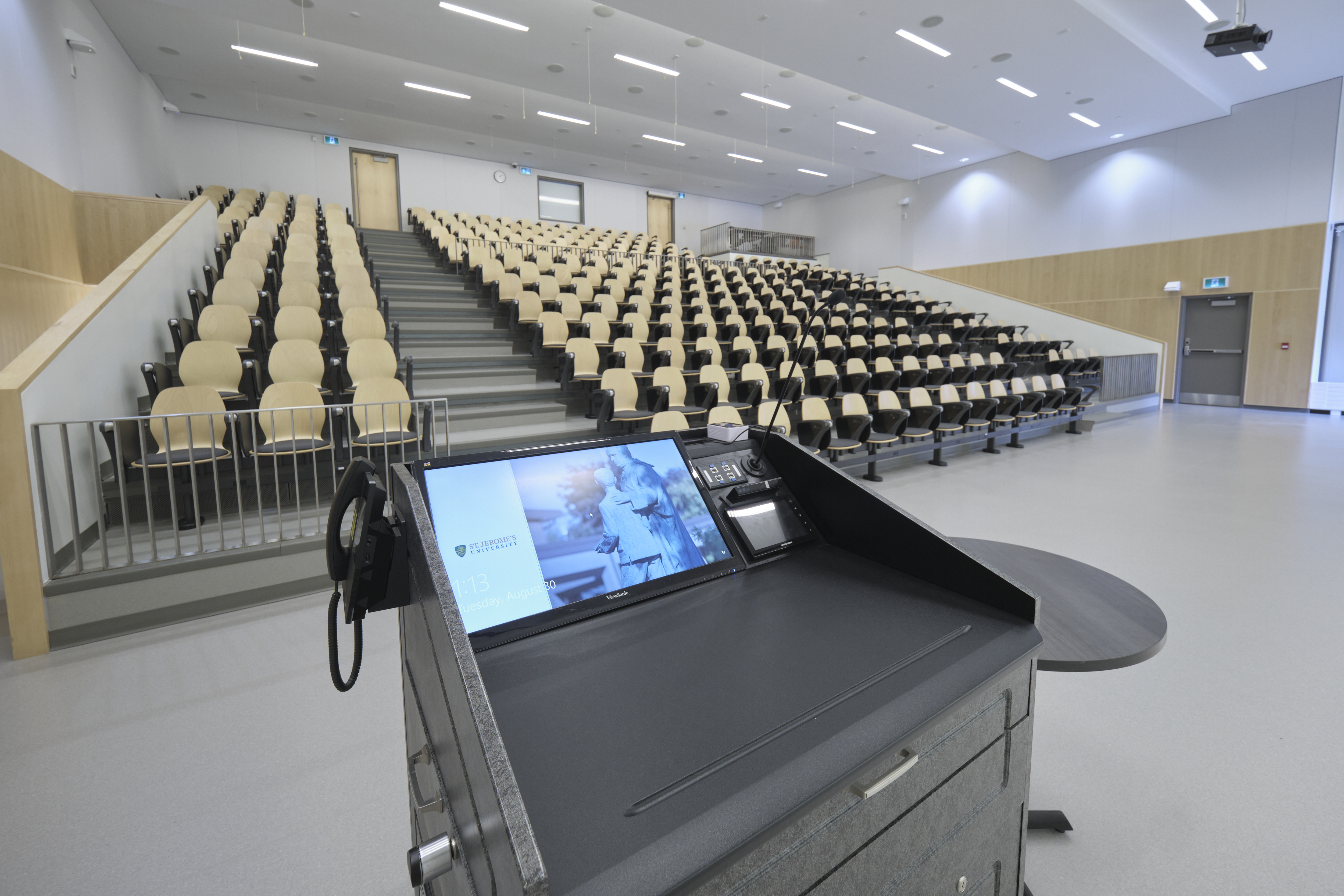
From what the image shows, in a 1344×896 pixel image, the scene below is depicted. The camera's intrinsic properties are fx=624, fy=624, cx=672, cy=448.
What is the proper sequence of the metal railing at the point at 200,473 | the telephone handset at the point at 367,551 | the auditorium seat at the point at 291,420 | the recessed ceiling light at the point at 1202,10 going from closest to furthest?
the telephone handset at the point at 367,551 < the metal railing at the point at 200,473 < the auditorium seat at the point at 291,420 < the recessed ceiling light at the point at 1202,10

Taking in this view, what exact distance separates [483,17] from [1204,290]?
1167cm

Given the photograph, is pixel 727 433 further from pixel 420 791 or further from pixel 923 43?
pixel 923 43

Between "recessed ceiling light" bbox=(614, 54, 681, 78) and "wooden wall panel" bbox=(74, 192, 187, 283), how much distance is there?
18.8 ft

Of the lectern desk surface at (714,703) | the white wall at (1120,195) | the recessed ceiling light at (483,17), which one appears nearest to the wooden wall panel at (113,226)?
the recessed ceiling light at (483,17)

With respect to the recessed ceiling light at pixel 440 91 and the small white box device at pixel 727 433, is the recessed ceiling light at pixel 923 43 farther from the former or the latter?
the small white box device at pixel 727 433

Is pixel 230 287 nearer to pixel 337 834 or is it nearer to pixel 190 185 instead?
pixel 337 834

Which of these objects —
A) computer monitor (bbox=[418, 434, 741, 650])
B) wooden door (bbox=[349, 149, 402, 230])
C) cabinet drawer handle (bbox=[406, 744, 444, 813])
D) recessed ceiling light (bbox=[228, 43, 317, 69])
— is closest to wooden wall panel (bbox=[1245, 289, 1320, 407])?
computer monitor (bbox=[418, 434, 741, 650])

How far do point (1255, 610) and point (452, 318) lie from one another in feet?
20.3

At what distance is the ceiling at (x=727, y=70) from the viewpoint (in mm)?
7078

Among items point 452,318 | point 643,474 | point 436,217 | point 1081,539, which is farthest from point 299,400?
point 436,217

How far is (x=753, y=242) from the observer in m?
16.9

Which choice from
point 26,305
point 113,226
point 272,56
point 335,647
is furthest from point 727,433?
point 272,56

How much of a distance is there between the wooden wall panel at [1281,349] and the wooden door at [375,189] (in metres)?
15.8

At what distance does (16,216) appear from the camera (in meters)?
5.02
